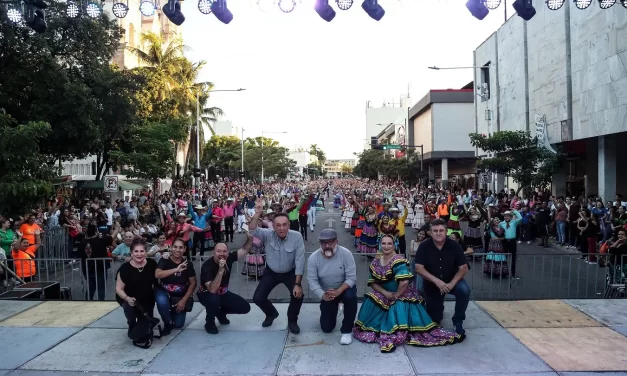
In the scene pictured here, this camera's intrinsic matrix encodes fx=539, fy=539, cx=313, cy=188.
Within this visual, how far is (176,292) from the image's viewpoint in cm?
682

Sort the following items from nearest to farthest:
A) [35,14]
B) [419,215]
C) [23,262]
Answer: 1. [23,262]
2. [35,14]
3. [419,215]

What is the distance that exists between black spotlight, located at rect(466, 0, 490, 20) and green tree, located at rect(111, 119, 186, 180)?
18691 mm

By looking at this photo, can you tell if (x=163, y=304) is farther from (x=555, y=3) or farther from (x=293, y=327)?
(x=555, y=3)

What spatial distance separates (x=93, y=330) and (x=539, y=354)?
5.50m

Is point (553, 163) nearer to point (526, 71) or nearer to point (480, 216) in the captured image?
point (526, 71)

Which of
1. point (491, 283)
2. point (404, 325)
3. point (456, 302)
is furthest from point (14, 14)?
point (491, 283)

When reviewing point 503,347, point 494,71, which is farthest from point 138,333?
point 494,71

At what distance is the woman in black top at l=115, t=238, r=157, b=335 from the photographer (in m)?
6.42

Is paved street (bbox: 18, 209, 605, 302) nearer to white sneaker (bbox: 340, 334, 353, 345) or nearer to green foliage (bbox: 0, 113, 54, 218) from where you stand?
green foliage (bbox: 0, 113, 54, 218)

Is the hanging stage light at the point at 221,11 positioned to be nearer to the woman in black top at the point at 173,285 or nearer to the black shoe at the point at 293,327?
the woman in black top at the point at 173,285

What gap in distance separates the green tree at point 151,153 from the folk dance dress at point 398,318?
21.4 metres

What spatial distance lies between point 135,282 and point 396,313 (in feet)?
10.3

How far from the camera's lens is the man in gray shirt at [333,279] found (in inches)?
254

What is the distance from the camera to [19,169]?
37.5 feet
